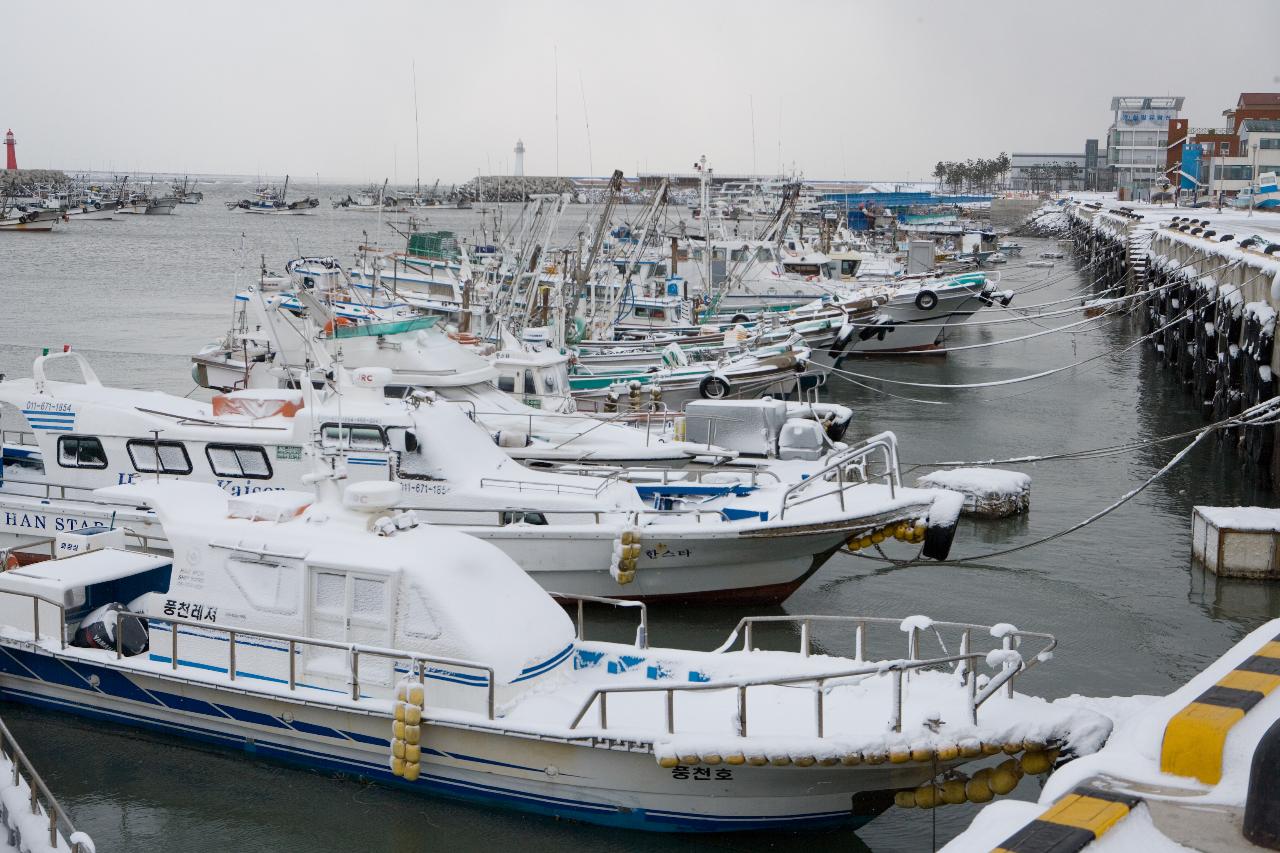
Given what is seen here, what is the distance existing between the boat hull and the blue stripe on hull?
0.04 ft

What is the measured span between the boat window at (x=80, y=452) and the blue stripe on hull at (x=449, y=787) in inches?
157

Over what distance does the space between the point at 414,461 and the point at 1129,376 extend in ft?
84.0

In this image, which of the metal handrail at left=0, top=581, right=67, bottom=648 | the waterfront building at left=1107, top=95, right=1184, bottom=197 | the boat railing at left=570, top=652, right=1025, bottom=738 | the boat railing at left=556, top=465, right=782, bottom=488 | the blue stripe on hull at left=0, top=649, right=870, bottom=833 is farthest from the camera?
the waterfront building at left=1107, top=95, right=1184, bottom=197

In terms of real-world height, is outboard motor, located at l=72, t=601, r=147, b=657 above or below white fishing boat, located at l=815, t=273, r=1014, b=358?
below

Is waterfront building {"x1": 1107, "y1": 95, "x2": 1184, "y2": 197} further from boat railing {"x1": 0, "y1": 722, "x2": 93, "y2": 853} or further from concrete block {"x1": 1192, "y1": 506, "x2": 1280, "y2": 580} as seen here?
boat railing {"x1": 0, "y1": 722, "x2": 93, "y2": 853}

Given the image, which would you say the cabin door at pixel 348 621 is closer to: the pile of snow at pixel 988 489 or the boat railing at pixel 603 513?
the boat railing at pixel 603 513

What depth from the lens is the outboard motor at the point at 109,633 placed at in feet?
37.6

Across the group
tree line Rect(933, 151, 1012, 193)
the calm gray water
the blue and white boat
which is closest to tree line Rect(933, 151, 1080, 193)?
tree line Rect(933, 151, 1012, 193)

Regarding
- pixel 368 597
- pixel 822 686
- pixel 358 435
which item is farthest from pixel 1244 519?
pixel 368 597

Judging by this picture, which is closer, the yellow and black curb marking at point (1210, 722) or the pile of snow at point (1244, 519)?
the yellow and black curb marking at point (1210, 722)

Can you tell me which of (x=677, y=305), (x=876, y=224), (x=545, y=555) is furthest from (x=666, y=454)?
(x=876, y=224)

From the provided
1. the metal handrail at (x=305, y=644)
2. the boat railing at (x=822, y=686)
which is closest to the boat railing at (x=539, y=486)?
the metal handrail at (x=305, y=644)

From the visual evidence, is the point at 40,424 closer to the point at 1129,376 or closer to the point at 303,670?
the point at 303,670

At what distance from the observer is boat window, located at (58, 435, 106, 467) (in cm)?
1535
